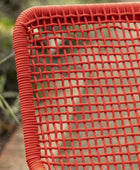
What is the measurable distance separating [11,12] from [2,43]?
1.98 ft

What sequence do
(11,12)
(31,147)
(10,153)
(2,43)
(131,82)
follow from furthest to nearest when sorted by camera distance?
(11,12) < (2,43) < (10,153) < (131,82) < (31,147)

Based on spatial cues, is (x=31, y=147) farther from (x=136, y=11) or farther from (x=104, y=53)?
(x=136, y=11)

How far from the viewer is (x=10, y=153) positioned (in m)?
3.12

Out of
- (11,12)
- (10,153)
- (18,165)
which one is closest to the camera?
(18,165)

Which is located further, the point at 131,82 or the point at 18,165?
the point at 18,165

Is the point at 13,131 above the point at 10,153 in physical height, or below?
above

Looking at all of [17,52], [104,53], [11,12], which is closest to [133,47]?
[104,53]

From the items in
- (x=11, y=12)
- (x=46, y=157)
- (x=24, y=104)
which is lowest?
(x=46, y=157)

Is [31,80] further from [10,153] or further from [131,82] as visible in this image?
[10,153]

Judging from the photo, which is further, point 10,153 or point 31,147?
point 10,153

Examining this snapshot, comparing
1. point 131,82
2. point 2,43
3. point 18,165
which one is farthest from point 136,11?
point 2,43

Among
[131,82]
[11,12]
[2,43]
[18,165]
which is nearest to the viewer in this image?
[131,82]

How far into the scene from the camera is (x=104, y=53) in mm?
987

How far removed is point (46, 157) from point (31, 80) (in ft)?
0.66
